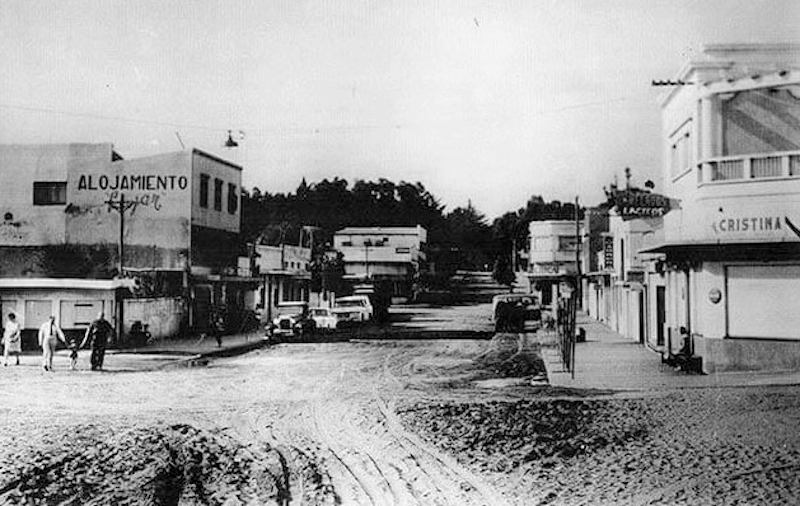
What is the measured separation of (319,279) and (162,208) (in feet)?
5.06

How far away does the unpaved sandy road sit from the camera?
4.11 meters

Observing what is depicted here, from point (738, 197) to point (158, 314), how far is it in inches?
197

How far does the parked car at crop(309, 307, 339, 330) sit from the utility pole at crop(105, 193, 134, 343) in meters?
1.48

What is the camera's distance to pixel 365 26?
4707mm

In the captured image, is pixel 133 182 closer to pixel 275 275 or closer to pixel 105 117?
pixel 105 117

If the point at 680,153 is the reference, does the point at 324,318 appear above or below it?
below

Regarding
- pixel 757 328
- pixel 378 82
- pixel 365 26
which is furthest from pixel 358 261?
pixel 757 328

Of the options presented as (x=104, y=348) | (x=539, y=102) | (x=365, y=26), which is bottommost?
(x=104, y=348)

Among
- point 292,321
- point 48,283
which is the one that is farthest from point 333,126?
point 48,283

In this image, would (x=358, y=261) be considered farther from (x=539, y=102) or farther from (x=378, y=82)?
(x=539, y=102)

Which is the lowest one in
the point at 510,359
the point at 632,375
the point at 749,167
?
the point at 632,375

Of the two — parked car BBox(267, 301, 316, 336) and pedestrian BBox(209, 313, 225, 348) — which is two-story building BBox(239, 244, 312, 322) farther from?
pedestrian BBox(209, 313, 225, 348)

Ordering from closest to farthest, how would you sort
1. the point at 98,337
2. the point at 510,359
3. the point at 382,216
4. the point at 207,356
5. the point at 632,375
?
the point at 382,216
the point at 98,337
the point at 207,356
the point at 510,359
the point at 632,375

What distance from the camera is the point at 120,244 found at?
204 inches
